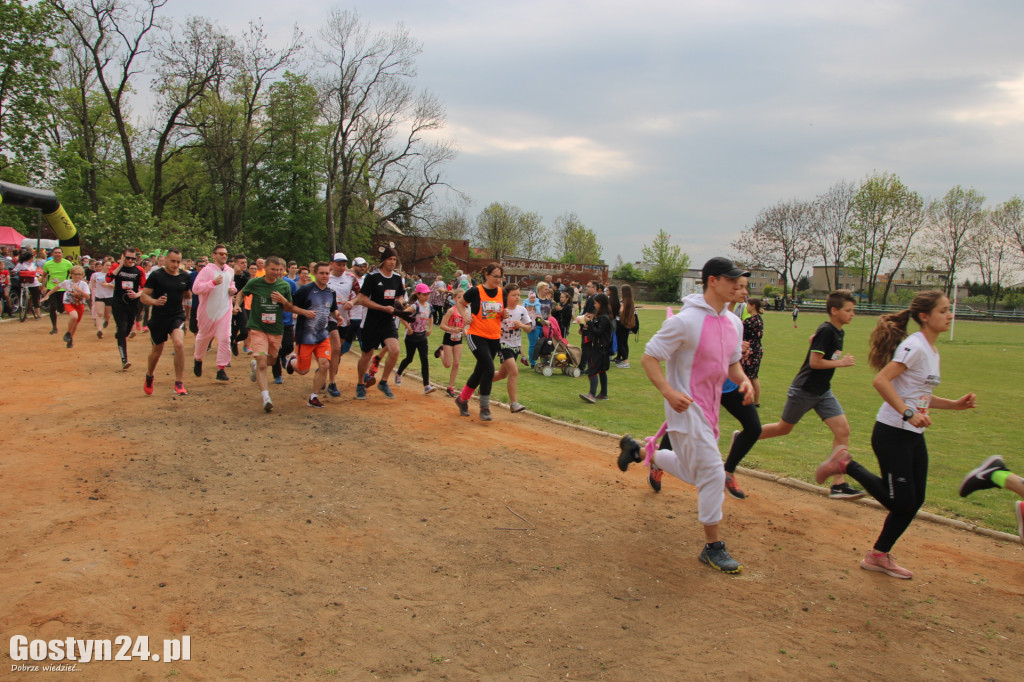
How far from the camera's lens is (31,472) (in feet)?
19.2

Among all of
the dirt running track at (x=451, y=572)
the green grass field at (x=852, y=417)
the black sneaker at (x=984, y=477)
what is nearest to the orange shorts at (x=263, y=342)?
the dirt running track at (x=451, y=572)

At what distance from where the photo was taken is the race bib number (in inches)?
349

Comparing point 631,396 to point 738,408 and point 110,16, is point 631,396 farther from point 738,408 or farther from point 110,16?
point 110,16

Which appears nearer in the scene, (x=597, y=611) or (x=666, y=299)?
(x=597, y=611)

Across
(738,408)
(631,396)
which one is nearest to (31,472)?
(738,408)

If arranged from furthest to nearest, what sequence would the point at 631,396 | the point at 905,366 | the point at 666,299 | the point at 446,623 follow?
the point at 666,299 → the point at 631,396 → the point at 905,366 → the point at 446,623

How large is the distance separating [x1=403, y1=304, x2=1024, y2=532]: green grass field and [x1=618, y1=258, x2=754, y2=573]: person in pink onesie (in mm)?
2963

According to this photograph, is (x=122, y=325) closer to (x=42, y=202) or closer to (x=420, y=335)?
(x=420, y=335)

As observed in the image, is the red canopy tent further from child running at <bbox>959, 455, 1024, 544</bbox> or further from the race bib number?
child running at <bbox>959, 455, 1024, 544</bbox>

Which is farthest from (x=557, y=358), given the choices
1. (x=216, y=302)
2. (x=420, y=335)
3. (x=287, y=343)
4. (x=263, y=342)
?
(x=216, y=302)

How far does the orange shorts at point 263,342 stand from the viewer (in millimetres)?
9055

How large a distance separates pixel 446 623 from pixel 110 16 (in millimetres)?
40804

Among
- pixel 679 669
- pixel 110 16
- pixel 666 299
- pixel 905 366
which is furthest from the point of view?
pixel 666 299

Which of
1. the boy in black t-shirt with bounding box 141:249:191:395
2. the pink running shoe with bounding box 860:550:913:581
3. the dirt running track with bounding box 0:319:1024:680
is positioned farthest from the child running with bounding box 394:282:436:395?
the pink running shoe with bounding box 860:550:913:581
